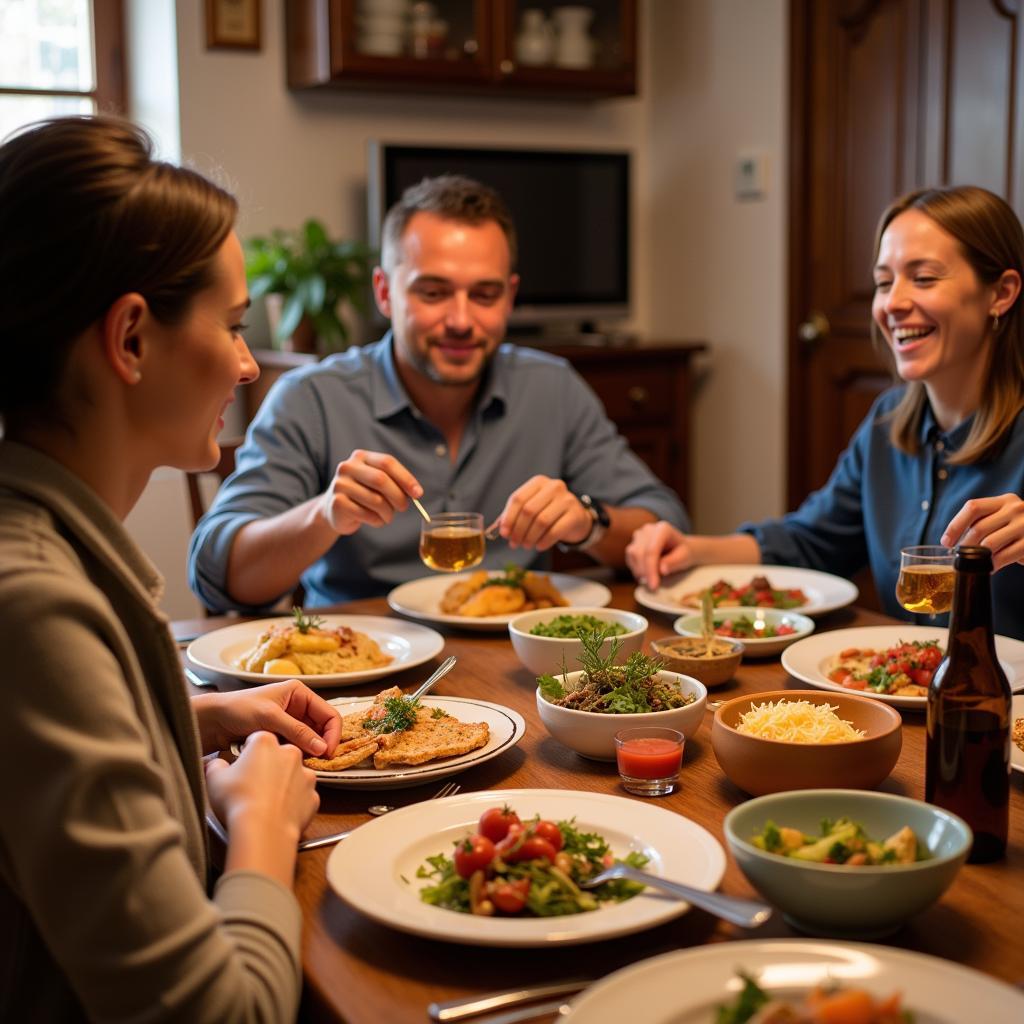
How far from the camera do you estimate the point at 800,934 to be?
1.02 m

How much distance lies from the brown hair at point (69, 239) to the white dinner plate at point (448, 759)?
1.66 feet

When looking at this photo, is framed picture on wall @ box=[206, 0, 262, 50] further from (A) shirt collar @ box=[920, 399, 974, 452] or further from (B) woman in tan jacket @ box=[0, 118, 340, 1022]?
(B) woman in tan jacket @ box=[0, 118, 340, 1022]

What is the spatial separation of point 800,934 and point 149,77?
4.00 m

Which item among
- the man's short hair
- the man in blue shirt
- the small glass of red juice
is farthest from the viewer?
the man's short hair

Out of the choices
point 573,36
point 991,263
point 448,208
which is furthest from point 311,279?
point 991,263

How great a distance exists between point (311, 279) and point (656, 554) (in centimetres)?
223

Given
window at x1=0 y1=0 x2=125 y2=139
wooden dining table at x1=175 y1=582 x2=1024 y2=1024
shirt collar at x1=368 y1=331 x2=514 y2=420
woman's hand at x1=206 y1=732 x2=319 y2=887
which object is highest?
window at x1=0 y1=0 x2=125 y2=139

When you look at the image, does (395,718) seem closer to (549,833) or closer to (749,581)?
(549,833)

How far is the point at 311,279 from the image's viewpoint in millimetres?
4062

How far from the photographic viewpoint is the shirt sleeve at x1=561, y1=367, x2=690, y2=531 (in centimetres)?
266

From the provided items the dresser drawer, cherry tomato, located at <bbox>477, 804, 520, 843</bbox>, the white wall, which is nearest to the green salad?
cherry tomato, located at <bbox>477, 804, 520, 843</bbox>

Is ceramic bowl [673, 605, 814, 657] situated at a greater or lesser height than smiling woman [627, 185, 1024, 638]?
lesser

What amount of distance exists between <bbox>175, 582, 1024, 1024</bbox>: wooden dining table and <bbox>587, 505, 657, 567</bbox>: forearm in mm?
984

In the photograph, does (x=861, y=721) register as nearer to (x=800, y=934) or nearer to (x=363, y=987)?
(x=800, y=934)
